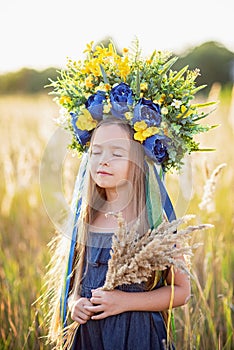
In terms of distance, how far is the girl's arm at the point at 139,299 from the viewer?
1.77 meters

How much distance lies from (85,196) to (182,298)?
0.48 meters

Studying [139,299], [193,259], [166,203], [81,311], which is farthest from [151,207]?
[193,259]

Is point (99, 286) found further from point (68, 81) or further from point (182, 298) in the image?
point (68, 81)

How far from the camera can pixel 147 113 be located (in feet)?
6.03

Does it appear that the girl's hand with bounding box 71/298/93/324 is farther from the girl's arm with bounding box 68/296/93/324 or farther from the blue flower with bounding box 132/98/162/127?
the blue flower with bounding box 132/98/162/127

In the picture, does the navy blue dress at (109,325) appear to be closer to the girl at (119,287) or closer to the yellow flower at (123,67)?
the girl at (119,287)

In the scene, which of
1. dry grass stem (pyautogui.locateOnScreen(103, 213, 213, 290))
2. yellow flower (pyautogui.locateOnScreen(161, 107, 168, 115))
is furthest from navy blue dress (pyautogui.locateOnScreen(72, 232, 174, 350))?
yellow flower (pyautogui.locateOnScreen(161, 107, 168, 115))

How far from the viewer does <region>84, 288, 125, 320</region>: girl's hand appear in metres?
1.77

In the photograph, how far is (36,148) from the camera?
4.04m

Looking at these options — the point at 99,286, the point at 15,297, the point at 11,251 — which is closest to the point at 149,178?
the point at 99,286

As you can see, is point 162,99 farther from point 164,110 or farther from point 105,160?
point 105,160

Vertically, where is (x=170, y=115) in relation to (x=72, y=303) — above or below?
above

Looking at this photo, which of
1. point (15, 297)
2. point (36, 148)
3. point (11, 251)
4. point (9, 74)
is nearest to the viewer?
point (15, 297)

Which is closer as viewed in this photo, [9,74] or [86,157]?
[86,157]
